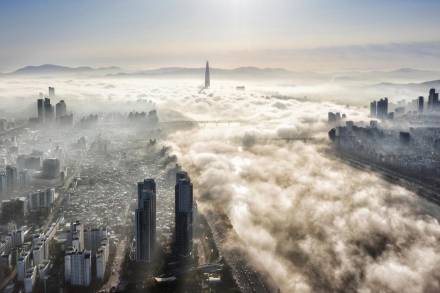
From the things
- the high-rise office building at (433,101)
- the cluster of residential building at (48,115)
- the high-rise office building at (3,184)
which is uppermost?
the high-rise office building at (433,101)

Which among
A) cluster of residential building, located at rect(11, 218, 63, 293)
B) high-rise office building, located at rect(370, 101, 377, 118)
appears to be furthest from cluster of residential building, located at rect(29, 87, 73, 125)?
high-rise office building, located at rect(370, 101, 377, 118)

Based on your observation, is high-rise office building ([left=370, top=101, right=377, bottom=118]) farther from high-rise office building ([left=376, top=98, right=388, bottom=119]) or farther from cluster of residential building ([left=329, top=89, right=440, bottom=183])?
cluster of residential building ([left=329, top=89, right=440, bottom=183])

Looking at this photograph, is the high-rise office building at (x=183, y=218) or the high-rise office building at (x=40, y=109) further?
the high-rise office building at (x=40, y=109)

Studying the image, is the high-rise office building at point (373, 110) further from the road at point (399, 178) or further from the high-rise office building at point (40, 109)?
the high-rise office building at point (40, 109)

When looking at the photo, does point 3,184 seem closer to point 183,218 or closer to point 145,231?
point 145,231

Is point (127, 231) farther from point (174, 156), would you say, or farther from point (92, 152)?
point (92, 152)

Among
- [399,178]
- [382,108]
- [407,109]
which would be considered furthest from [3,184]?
[407,109]

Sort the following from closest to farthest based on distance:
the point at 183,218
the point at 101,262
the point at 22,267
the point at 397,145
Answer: the point at 22,267, the point at 101,262, the point at 183,218, the point at 397,145

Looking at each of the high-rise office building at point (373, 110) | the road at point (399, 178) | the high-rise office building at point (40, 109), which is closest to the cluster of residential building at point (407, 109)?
the high-rise office building at point (373, 110)
